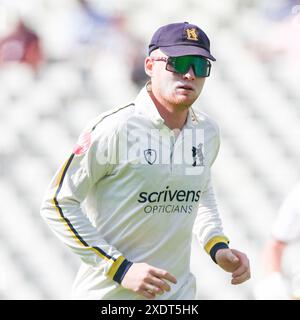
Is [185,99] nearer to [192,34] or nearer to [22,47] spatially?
[192,34]

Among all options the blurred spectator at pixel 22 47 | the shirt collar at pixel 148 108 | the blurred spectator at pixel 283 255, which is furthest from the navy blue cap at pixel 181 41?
the blurred spectator at pixel 22 47

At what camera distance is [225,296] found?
2.61m

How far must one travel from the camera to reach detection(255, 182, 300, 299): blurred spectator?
88.0 inches

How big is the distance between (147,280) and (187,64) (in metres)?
0.50

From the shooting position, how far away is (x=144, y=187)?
1.79 meters

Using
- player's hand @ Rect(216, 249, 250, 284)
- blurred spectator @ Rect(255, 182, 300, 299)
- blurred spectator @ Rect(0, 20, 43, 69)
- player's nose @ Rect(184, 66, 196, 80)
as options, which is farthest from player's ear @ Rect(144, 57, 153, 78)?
blurred spectator @ Rect(0, 20, 43, 69)

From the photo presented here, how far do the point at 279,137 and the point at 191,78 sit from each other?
90cm

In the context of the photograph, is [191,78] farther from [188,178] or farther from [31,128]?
[31,128]

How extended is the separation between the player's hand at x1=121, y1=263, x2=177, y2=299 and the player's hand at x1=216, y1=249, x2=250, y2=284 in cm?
21

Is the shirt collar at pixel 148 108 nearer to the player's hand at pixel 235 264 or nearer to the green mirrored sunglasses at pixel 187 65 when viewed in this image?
the green mirrored sunglasses at pixel 187 65

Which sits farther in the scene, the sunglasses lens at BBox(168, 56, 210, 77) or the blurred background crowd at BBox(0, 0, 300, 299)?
the blurred background crowd at BBox(0, 0, 300, 299)

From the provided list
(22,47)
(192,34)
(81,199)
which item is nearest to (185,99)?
(192,34)

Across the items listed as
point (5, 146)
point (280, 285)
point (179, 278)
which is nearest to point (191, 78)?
point (179, 278)

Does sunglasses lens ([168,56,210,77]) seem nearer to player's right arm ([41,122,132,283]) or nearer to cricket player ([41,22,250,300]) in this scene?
cricket player ([41,22,250,300])
